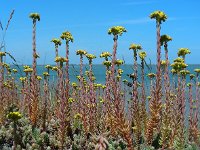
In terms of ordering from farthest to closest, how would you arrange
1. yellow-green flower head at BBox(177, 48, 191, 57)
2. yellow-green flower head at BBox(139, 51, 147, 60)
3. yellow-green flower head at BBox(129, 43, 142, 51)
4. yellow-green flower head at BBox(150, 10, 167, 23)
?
yellow-green flower head at BBox(139, 51, 147, 60), yellow-green flower head at BBox(129, 43, 142, 51), yellow-green flower head at BBox(177, 48, 191, 57), yellow-green flower head at BBox(150, 10, 167, 23)

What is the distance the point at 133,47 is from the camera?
280 inches

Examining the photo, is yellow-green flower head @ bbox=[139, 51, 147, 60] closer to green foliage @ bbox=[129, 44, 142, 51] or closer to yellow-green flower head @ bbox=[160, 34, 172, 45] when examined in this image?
green foliage @ bbox=[129, 44, 142, 51]

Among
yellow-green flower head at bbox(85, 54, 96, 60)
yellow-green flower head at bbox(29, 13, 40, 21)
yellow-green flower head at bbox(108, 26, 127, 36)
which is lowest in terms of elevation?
yellow-green flower head at bbox(85, 54, 96, 60)

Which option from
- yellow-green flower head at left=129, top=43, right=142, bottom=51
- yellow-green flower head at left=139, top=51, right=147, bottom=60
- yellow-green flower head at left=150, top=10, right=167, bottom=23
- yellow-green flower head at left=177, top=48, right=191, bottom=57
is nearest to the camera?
yellow-green flower head at left=150, top=10, right=167, bottom=23

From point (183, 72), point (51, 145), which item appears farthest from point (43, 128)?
point (183, 72)

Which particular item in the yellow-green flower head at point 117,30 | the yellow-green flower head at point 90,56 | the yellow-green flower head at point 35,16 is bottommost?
the yellow-green flower head at point 90,56

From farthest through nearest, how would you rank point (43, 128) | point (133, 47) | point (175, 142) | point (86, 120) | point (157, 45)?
1. point (43, 128)
2. point (86, 120)
3. point (133, 47)
4. point (175, 142)
5. point (157, 45)

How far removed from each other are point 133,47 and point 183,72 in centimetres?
111

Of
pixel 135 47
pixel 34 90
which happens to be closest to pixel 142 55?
pixel 135 47

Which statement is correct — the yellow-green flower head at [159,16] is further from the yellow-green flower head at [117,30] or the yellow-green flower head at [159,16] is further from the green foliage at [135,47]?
the green foliage at [135,47]

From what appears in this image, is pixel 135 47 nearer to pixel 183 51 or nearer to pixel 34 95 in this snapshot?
pixel 183 51

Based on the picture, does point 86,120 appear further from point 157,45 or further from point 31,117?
point 157,45

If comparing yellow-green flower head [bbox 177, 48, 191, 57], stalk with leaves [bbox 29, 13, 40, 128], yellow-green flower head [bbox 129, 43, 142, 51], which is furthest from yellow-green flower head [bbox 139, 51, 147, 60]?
stalk with leaves [bbox 29, 13, 40, 128]

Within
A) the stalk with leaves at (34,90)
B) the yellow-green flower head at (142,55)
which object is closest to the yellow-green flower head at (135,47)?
the yellow-green flower head at (142,55)
